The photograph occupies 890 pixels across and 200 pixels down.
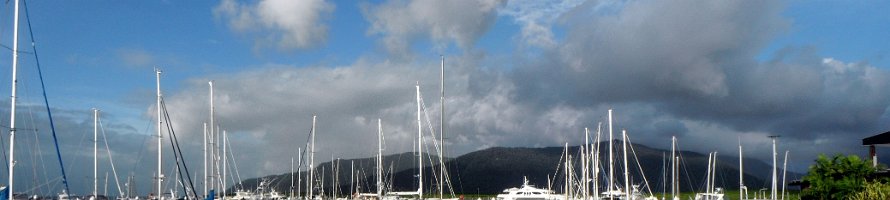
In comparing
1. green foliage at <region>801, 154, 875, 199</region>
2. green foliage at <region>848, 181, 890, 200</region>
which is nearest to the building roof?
green foliage at <region>801, 154, 875, 199</region>

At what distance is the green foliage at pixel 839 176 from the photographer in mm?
55844

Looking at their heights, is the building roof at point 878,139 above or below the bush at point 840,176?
above

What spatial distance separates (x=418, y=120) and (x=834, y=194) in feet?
98.2

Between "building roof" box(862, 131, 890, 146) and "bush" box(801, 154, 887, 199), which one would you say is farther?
"building roof" box(862, 131, 890, 146)

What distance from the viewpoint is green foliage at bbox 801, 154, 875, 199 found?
55844mm

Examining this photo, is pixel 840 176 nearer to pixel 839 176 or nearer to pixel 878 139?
pixel 839 176

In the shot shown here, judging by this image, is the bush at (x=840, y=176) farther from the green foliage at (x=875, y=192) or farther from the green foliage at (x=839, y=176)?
the green foliage at (x=875, y=192)

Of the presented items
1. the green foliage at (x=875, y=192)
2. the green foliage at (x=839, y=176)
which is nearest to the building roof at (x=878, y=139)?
the green foliage at (x=839, y=176)

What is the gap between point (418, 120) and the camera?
7050cm

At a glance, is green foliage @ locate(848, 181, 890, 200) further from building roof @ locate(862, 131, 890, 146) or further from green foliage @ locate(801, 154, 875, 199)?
building roof @ locate(862, 131, 890, 146)

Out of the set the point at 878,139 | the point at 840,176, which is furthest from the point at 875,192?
the point at 878,139

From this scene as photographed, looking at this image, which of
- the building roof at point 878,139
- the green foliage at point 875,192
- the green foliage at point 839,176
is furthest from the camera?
the building roof at point 878,139

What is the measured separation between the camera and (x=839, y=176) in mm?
57062

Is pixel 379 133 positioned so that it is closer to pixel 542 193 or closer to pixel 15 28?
pixel 542 193
